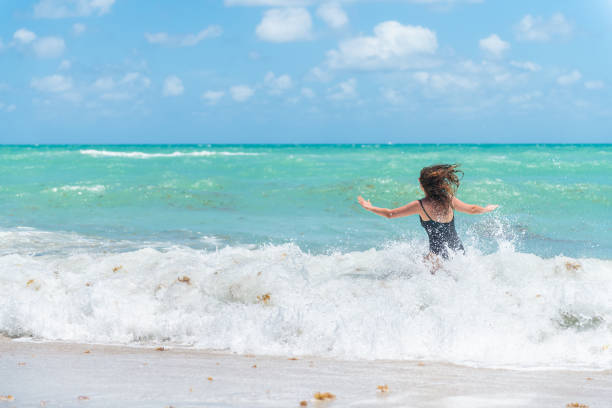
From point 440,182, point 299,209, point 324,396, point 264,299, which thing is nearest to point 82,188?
point 299,209

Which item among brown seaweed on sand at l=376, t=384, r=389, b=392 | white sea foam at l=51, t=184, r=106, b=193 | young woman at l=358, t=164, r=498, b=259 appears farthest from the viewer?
white sea foam at l=51, t=184, r=106, b=193

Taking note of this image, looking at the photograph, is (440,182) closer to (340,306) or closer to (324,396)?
(340,306)

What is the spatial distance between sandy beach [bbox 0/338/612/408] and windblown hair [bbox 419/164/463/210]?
7.10ft

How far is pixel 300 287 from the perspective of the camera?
20.7 ft

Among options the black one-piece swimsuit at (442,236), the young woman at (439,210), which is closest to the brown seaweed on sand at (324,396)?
the young woman at (439,210)

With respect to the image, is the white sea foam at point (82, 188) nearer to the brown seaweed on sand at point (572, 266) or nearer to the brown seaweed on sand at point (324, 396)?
the brown seaweed on sand at point (572, 266)

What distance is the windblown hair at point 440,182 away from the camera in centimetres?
610

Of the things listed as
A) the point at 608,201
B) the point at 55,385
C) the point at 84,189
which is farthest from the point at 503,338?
the point at 84,189

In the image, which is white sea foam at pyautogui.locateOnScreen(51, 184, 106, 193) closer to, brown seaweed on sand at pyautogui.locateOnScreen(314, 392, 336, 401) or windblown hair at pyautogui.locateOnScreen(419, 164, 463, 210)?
windblown hair at pyautogui.locateOnScreen(419, 164, 463, 210)

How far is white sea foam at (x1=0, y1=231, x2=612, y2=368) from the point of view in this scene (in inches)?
196

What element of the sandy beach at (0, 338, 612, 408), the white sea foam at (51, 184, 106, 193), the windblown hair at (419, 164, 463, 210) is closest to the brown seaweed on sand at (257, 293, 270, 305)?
the sandy beach at (0, 338, 612, 408)

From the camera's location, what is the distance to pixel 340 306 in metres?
5.69

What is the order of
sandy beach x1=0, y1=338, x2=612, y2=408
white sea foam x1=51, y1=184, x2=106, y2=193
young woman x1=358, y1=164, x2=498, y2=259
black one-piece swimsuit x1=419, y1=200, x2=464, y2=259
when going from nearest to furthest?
sandy beach x1=0, y1=338, x2=612, y2=408
young woman x1=358, y1=164, x2=498, y2=259
black one-piece swimsuit x1=419, y1=200, x2=464, y2=259
white sea foam x1=51, y1=184, x2=106, y2=193

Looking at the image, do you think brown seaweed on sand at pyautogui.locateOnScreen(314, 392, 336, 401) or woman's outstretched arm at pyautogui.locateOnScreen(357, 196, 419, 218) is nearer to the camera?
brown seaweed on sand at pyautogui.locateOnScreen(314, 392, 336, 401)
